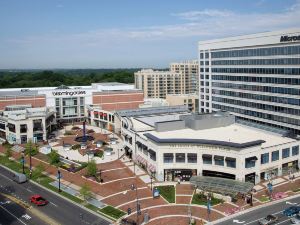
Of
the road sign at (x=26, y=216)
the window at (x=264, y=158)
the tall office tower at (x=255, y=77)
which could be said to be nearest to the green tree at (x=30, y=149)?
the road sign at (x=26, y=216)

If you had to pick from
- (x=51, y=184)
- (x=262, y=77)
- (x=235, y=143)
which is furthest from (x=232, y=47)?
(x=51, y=184)

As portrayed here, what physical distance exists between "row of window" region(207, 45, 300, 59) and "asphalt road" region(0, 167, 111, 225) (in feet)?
222

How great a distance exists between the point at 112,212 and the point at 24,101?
3834 inches

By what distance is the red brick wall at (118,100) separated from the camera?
164375 mm

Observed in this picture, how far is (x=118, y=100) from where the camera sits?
167 metres

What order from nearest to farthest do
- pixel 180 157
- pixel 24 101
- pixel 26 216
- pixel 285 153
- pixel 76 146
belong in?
pixel 26 216
pixel 180 157
pixel 285 153
pixel 76 146
pixel 24 101

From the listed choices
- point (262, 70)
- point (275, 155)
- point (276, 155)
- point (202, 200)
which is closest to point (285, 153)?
point (276, 155)

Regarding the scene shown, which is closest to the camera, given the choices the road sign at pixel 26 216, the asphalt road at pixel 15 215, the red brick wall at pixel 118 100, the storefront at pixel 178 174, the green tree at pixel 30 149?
the asphalt road at pixel 15 215

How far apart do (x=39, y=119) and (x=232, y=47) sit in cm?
7061

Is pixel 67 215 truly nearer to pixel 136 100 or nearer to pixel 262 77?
pixel 262 77

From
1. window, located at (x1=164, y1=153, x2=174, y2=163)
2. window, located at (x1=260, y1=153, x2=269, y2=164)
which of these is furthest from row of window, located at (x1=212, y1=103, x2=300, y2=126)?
window, located at (x1=164, y1=153, x2=174, y2=163)

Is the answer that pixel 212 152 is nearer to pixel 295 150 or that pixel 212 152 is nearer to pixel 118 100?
pixel 295 150

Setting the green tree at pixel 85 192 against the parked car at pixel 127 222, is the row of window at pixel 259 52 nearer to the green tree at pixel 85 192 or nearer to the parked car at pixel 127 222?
the parked car at pixel 127 222

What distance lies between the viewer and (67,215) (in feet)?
214
